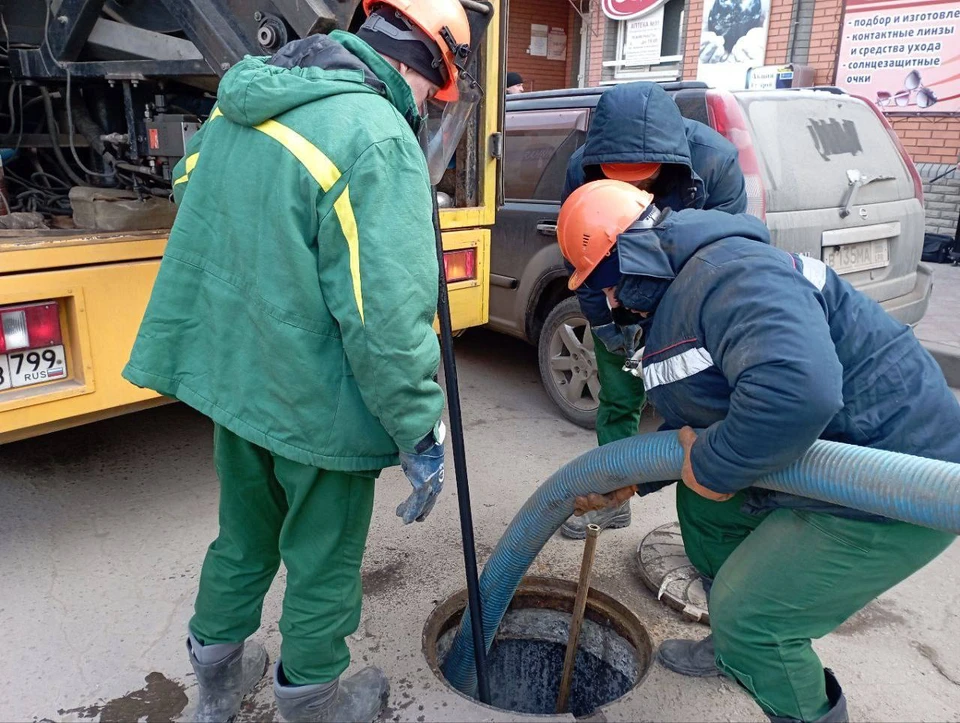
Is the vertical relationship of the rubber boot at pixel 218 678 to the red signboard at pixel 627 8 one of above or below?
below

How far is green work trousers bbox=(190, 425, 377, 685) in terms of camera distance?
1.92 m

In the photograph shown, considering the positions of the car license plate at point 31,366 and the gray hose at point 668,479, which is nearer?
the gray hose at point 668,479

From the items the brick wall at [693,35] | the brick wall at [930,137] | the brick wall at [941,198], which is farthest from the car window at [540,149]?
the brick wall at [693,35]

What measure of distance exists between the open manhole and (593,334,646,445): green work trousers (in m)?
0.66

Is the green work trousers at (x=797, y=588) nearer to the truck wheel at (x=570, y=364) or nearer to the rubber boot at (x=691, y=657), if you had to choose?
the rubber boot at (x=691, y=657)

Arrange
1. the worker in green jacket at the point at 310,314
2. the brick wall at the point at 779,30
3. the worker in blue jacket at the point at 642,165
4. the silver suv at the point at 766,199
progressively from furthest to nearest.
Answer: the brick wall at the point at 779,30 → the silver suv at the point at 766,199 → the worker in blue jacket at the point at 642,165 → the worker in green jacket at the point at 310,314

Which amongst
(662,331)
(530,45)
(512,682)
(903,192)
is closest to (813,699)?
(662,331)

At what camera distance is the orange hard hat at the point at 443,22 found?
187 cm

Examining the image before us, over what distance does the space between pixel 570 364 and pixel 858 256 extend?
5.26 feet

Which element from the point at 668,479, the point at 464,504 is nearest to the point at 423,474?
the point at 464,504

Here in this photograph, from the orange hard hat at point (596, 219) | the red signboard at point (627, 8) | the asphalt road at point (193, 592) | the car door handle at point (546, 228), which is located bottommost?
the asphalt road at point (193, 592)

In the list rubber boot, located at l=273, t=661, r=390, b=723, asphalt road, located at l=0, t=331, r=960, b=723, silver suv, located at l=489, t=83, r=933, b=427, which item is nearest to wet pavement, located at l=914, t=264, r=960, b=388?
silver suv, located at l=489, t=83, r=933, b=427

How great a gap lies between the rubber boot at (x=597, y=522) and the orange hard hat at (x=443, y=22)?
196 cm

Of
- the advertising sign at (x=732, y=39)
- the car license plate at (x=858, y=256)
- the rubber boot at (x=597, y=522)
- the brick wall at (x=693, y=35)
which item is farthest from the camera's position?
the brick wall at (x=693, y=35)
